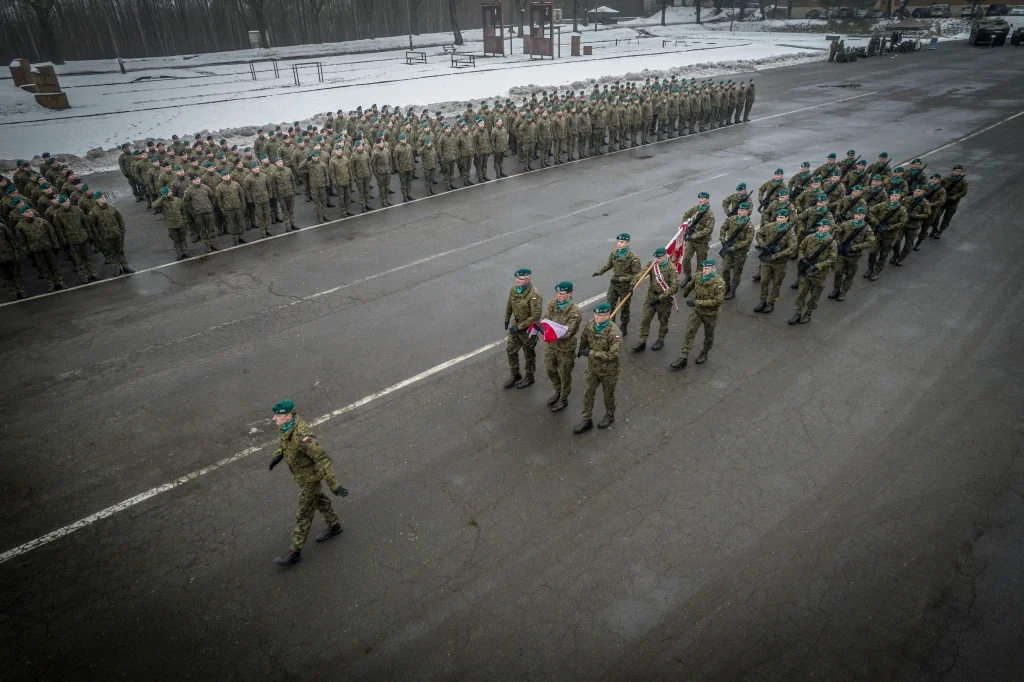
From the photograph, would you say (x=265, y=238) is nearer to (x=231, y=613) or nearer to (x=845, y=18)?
(x=231, y=613)

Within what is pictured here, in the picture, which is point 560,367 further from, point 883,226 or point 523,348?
point 883,226

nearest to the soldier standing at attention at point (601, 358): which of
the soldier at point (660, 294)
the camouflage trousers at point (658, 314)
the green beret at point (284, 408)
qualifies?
the soldier at point (660, 294)

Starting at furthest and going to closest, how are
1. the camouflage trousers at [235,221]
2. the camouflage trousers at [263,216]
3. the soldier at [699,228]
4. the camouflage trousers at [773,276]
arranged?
the camouflage trousers at [263,216]
the camouflage trousers at [235,221]
the soldier at [699,228]
the camouflage trousers at [773,276]

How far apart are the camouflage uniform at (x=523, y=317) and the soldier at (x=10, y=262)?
10.6 meters

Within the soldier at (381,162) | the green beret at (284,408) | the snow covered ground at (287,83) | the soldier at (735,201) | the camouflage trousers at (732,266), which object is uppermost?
the snow covered ground at (287,83)

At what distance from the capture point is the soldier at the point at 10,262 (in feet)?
37.6

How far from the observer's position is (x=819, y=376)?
920 cm

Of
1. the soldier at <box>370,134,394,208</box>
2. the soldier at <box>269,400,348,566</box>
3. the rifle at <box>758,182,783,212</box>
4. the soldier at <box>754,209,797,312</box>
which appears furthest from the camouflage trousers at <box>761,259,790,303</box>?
the soldier at <box>370,134,394,208</box>

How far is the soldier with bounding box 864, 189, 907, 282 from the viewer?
11.8 m

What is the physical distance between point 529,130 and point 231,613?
1803 centimetres

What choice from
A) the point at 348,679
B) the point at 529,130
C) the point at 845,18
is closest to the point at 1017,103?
the point at 529,130

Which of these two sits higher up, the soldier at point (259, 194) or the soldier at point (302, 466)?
the soldier at point (259, 194)

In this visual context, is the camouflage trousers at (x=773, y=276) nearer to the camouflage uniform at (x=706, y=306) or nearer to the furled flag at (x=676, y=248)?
the furled flag at (x=676, y=248)

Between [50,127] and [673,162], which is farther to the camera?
[50,127]
